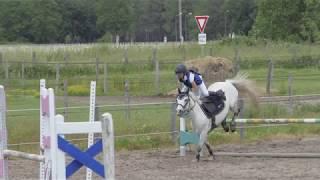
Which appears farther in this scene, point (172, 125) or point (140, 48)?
point (140, 48)

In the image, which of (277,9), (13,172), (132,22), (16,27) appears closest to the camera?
(13,172)

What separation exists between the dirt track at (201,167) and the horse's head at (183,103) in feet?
3.24

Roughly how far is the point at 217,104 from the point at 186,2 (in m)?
120

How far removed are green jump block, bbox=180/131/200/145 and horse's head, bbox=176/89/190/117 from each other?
88 centimetres

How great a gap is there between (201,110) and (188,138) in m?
0.72

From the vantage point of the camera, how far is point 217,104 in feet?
47.0

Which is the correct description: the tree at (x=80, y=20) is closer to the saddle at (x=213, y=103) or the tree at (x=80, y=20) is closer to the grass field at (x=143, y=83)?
the grass field at (x=143, y=83)

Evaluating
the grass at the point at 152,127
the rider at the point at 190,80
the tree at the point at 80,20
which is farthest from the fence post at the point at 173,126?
the tree at the point at 80,20

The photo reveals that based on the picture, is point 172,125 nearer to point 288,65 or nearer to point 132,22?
point 288,65

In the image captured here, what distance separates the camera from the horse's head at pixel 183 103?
43.9ft

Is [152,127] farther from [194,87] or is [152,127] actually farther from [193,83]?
[193,83]

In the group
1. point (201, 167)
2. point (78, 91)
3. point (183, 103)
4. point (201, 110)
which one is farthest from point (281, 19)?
point (201, 167)

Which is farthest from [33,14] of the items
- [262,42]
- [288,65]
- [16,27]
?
[288,65]

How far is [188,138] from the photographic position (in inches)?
569
